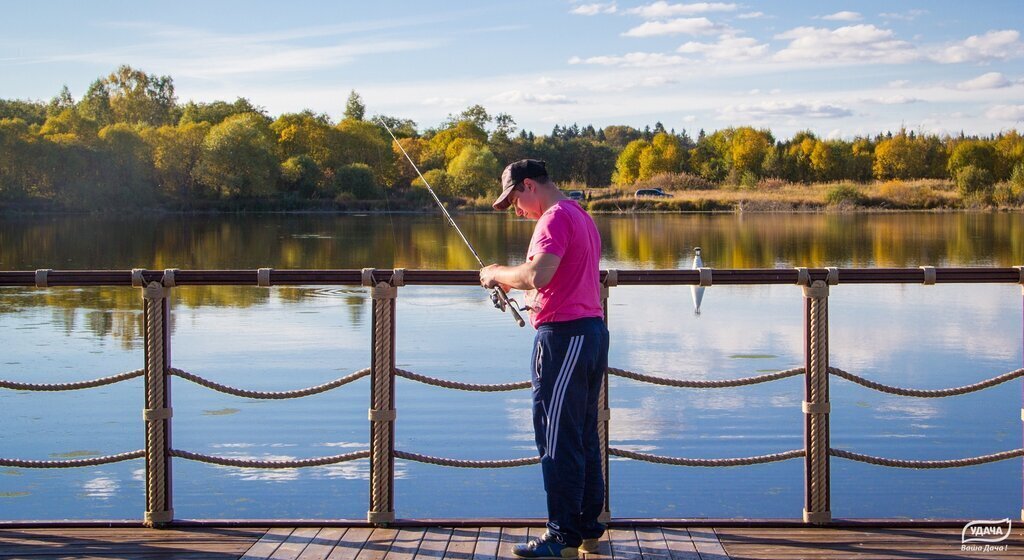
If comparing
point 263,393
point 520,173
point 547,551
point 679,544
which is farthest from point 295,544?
point 520,173

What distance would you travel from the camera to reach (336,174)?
217ft

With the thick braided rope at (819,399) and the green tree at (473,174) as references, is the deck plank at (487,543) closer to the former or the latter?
the thick braided rope at (819,399)

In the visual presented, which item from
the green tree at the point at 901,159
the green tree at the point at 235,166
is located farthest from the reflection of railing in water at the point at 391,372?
the green tree at the point at 901,159

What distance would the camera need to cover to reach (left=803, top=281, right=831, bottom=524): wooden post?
164 inches

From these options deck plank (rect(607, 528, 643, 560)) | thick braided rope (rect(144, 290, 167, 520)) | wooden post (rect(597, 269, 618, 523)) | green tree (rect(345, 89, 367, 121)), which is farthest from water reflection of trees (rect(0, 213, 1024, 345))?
deck plank (rect(607, 528, 643, 560))

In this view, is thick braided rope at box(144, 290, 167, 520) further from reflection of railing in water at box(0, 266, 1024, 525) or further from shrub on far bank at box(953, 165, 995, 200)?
shrub on far bank at box(953, 165, 995, 200)

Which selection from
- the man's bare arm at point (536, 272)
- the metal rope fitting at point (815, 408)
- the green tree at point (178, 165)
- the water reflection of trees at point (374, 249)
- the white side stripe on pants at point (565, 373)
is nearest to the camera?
the man's bare arm at point (536, 272)

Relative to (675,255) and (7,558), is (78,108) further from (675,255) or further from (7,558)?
(7,558)

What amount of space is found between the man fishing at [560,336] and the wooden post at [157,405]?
124cm

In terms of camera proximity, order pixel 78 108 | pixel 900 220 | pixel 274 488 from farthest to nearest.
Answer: pixel 78 108 < pixel 900 220 < pixel 274 488

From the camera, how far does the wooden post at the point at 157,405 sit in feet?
13.7

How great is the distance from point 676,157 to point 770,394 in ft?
280

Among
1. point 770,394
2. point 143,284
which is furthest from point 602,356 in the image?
point 770,394

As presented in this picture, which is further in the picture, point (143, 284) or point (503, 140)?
point (503, 140)
